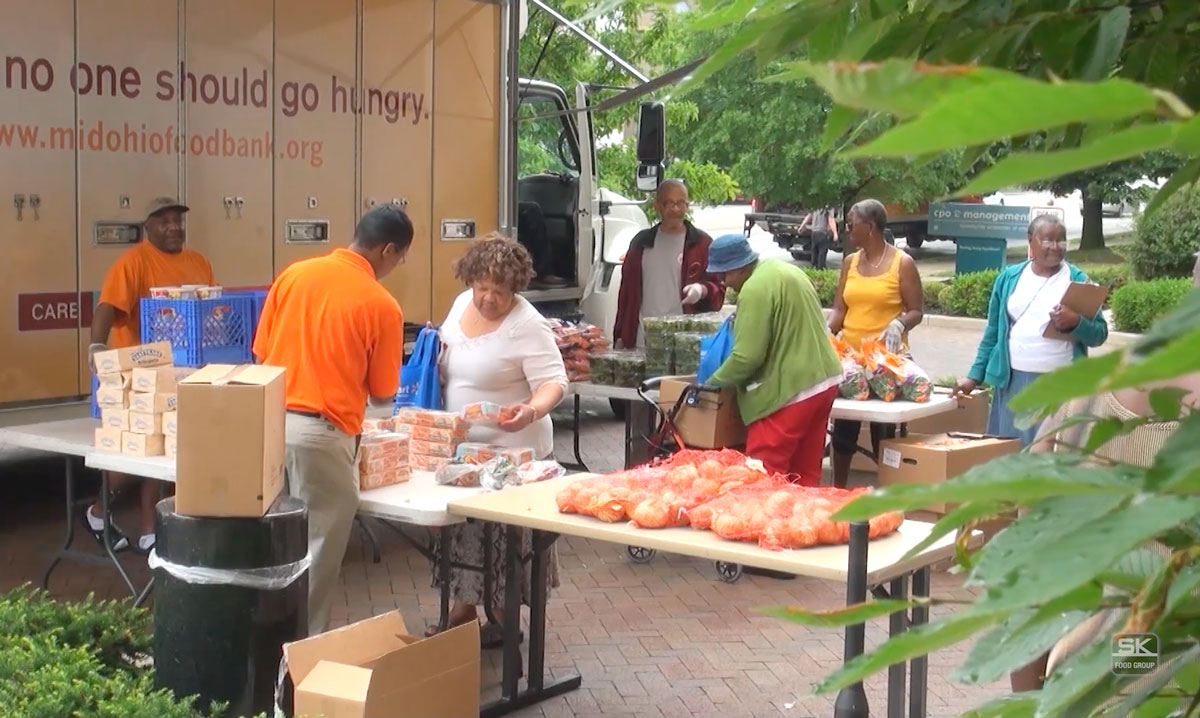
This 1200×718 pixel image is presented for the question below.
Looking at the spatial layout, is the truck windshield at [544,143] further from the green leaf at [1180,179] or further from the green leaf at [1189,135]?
the green leaf at [1189,135]

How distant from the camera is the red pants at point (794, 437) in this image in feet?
22.1

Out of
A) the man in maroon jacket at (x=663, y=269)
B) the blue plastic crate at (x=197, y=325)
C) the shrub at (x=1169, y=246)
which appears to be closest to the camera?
the blue plastic crate at (x=197, y=325)

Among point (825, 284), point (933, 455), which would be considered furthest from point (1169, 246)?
point (933, 455)

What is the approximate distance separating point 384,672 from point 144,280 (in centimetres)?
369

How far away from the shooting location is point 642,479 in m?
5.15

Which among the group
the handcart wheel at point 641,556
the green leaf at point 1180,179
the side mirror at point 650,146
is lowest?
the handcart wheel at point 641,556

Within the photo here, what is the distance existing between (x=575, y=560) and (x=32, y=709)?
4.55 metres

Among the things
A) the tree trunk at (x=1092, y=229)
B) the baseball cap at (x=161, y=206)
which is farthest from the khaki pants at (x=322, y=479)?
the tree trunk at (x=1092, y=229)

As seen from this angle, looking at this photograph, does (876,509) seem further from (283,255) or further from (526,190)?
(526,190)

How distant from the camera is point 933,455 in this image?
7.27 metres

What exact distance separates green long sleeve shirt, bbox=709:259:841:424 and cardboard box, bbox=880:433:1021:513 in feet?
2.90

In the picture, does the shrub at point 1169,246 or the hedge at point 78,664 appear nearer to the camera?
the hedge at point 78,664

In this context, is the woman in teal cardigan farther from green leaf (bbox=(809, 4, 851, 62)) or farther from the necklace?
green leaf (bbox=(809, 4, 851, 62))

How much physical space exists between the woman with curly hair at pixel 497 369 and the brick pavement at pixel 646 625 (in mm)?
485
